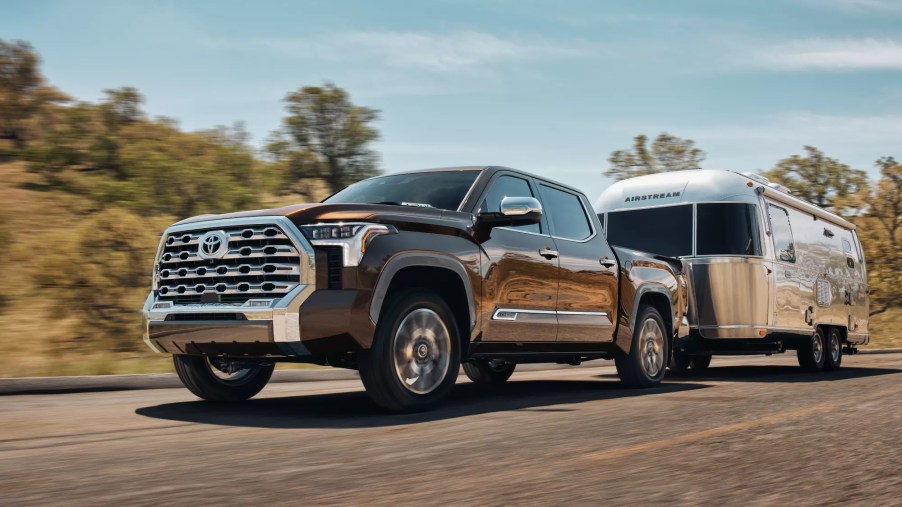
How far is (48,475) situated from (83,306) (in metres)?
11.9

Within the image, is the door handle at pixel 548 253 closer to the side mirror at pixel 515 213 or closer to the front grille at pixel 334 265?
the side mirror at pixel 515 213

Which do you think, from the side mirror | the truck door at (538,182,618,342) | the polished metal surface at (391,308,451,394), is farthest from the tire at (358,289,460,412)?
the truck door at (538,182,618,342)

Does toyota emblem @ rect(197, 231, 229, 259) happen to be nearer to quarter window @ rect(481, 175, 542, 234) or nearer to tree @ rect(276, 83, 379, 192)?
quarter window @ rect(481, 175, 542, 234)

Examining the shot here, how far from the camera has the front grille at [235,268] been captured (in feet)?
20.7

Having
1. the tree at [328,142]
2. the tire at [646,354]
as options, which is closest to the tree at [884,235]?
the tree at [328,142]

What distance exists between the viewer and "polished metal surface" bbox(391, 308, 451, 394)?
22.0ft

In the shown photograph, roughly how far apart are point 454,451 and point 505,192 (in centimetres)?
357

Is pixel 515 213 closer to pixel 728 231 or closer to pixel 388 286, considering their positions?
pixel 388 286

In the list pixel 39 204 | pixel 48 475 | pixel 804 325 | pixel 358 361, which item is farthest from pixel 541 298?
pixel 39 204

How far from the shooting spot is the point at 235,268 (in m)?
6.52

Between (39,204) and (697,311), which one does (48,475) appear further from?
(39,204)

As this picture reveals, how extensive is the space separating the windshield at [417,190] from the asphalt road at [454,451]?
5.51ft

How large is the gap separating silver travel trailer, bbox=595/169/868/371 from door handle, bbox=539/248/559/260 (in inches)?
164

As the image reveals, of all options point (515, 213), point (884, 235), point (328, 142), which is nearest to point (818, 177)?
point (884, 235)
